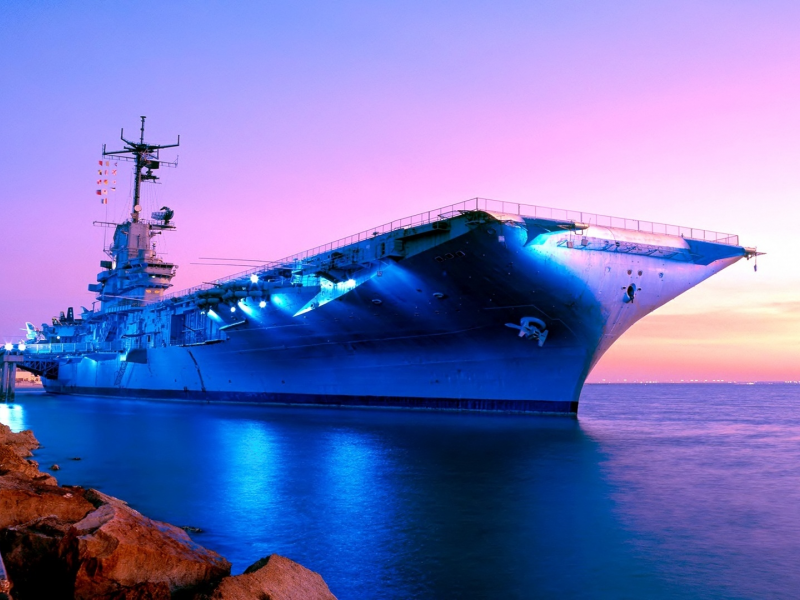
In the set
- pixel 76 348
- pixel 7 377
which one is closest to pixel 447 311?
pixel 7 377

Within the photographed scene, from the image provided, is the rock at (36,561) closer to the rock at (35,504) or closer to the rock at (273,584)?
the rock at (35,504)

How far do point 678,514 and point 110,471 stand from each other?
30.1 feet

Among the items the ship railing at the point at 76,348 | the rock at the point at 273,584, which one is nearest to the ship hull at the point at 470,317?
the rock at the point at 273,584

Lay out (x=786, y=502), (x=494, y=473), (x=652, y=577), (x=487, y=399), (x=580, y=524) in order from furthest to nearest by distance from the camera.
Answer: (x=487, y=399)
(x=494, y=473)
(x=786, y=502)
(x=580, y=524)
(x=652, y=577)

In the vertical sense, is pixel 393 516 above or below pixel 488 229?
below

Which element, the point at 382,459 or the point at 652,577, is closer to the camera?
the point at 652,577

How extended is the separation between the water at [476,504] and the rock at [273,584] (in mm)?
955

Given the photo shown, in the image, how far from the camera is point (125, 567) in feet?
14.5

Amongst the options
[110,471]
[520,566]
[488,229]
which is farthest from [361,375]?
[520,566]

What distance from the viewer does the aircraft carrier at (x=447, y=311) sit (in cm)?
1967

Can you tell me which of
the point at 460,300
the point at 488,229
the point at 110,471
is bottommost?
the point at 110,471

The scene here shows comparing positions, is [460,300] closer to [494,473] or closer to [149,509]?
[494,473]

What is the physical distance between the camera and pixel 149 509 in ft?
27.8

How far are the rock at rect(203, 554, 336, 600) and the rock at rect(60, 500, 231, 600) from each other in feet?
1.31
